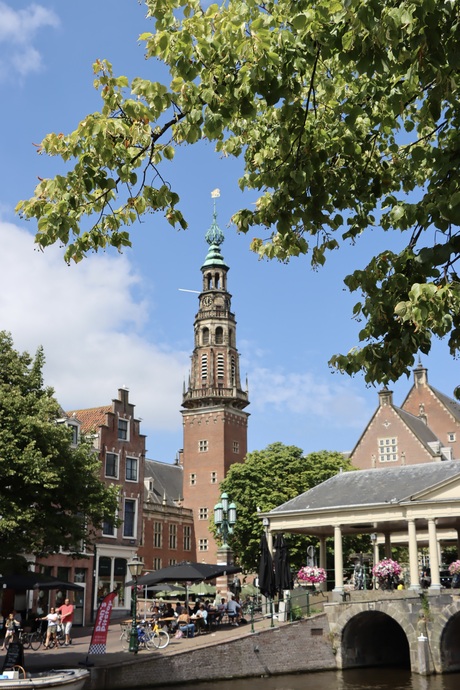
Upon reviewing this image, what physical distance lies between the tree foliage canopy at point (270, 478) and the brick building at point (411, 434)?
8293mm

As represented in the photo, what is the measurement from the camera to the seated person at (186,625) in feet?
89.8

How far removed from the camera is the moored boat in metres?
15.7

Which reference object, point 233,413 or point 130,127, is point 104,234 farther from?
point 233,413

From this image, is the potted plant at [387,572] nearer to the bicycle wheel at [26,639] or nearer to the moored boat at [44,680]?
the bicycle wheel at [26,639]

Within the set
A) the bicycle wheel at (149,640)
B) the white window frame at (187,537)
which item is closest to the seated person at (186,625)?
the bicycle wheel at (149,640)

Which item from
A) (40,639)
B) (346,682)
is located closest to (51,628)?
(40,639)

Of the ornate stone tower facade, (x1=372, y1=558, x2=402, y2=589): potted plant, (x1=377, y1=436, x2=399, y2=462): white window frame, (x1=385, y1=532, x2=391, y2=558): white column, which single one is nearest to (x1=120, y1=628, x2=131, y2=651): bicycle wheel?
(x1=372, y1=558, x2=402, y2=589): potted plant

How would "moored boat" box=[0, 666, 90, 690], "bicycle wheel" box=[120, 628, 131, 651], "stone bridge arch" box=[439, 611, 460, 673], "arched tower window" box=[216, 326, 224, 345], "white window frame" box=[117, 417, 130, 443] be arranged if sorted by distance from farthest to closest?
"arched tower window" box=[216, 326, 224, 345], "white window frame" box=[117, 417, 130, 443], "stone bridge arch" box=[439, 611, 460, 673], "bicycle wheel" box=[120, 628, 131, 651], "moored boat" box=[0, 666, 90, 690]

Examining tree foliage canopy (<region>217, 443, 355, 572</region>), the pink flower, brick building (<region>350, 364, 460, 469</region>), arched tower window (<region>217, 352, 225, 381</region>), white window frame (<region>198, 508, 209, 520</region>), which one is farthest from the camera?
arched tower window (<region>217, 352, 225, 381</region>)

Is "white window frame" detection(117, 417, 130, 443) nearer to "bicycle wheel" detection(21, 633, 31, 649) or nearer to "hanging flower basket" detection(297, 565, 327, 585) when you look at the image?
"hanging flower basket" detection(297, 565, 327, 585)

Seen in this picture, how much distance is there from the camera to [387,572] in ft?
98.4

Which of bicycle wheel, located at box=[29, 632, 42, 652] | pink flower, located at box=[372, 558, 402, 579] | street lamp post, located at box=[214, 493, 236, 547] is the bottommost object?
bicycle wheel, located at box=[29, 632, 42, 652]

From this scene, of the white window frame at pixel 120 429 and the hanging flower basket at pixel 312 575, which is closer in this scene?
the hanging flower basket at pixel 312 575

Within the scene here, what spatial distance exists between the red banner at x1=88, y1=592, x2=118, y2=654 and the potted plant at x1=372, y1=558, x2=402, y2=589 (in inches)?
479
